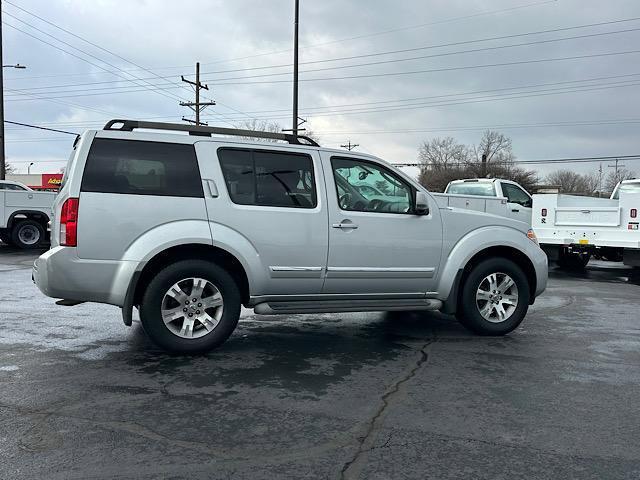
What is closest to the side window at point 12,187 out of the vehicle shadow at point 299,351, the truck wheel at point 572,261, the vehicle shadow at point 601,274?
the vehicle shadow at point 299,351

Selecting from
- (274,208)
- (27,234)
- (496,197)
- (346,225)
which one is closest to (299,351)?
(346,225)

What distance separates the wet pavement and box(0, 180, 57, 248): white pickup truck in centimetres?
1050

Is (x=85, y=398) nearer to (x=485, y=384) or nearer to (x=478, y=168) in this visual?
(x=485, y=384)

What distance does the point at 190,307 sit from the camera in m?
5.28

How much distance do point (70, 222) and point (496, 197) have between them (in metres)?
11.3

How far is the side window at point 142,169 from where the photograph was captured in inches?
199

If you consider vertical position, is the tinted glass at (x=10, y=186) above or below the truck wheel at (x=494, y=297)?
above

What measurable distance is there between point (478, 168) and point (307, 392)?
214ft

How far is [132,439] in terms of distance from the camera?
3.50 metres

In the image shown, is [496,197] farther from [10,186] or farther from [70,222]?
[10,186]

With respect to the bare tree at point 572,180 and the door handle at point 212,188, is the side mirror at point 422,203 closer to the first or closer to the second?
the door handle at point 212,188

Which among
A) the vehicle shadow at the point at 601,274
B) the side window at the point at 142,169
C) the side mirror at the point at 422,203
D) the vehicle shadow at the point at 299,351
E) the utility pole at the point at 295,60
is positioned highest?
the utility pole at the point at 295,60

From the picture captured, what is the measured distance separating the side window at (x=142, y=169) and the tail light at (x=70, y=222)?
17 cm

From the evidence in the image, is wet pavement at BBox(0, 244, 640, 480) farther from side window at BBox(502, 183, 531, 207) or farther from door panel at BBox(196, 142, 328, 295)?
side window at BBox(502, 183, 531, 207)
